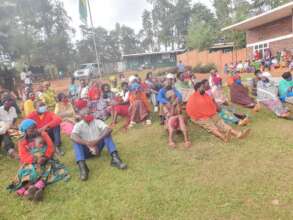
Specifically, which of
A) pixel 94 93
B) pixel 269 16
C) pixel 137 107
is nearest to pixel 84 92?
pixel 94 93

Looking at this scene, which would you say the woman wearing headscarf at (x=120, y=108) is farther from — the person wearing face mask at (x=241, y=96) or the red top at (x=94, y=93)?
the person wearing face mask at (x=241, y=96)

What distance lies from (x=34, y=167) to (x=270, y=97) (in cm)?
599

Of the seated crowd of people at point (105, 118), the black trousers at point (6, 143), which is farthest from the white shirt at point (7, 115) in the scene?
the black trousers at point (6, 143)

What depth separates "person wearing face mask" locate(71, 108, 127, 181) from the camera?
15.8ft

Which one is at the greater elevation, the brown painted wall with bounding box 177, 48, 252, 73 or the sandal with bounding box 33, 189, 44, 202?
the brown painted wall with bounding box 177, 48, 252, 73

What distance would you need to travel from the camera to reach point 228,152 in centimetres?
520

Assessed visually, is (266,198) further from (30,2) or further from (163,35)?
(163,35)

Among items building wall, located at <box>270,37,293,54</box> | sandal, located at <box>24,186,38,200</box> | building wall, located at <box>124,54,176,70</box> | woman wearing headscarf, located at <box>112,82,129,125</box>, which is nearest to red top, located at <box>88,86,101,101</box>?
woman wearing headscarf, located at <box>112,82,129,125</box>

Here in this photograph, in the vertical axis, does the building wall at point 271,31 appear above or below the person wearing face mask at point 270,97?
above

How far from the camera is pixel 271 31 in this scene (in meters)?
20.3

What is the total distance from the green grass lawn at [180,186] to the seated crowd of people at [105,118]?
9.2 inches

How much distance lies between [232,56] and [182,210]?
22.0m

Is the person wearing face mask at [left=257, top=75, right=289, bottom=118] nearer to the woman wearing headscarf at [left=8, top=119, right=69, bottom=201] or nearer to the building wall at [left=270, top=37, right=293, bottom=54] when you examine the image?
the woman wearing headscarf at [left=8, top=119, right=69, bottom=201]

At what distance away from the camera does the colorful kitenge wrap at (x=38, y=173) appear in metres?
4.33
